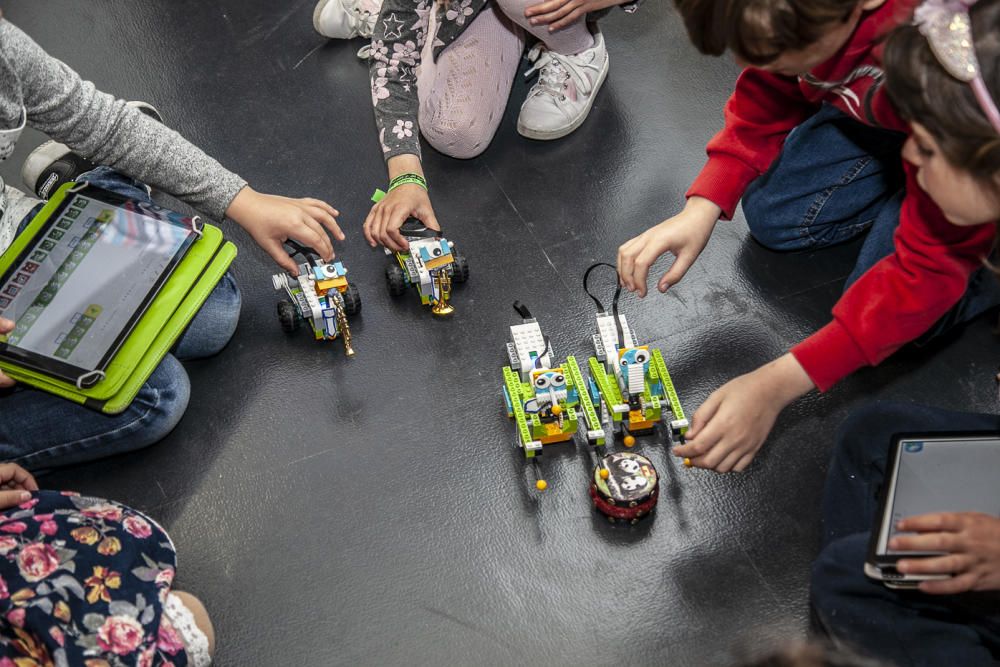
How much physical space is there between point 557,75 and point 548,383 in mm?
773

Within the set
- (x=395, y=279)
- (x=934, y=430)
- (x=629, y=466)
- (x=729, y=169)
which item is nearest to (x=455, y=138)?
(x=395, y=279)

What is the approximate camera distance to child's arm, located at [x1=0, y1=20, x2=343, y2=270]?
1505 millimetres

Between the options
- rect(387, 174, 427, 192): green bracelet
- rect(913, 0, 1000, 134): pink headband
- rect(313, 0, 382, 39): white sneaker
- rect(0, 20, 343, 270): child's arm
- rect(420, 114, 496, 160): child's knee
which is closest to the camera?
rect(913, 0, 1000, 134): pink headband

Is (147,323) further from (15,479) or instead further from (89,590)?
(89,590)

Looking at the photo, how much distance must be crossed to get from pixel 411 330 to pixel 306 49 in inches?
32.8

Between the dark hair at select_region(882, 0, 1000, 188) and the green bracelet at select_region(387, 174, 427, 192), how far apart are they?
3.02 feet

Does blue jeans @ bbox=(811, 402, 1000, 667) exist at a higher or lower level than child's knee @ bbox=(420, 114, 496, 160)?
lower

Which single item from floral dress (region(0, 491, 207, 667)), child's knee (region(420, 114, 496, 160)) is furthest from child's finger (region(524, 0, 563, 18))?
floral dress (region(0, 491, 207, 667))

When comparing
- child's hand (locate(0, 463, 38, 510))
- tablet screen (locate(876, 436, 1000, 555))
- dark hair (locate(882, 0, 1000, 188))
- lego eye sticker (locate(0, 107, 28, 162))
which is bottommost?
tablet screen (locate(876, 436, 1000, 555))

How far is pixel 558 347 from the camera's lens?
1690mm

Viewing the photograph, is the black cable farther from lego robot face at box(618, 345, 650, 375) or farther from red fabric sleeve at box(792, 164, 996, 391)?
red fabric sleeve at box(792, 164, 996, 391)

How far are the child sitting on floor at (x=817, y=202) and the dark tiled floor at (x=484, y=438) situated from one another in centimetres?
11

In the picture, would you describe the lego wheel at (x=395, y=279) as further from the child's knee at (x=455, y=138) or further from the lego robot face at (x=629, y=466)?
the lego robot face at (x=629, y=466)

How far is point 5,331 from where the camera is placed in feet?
4.69
